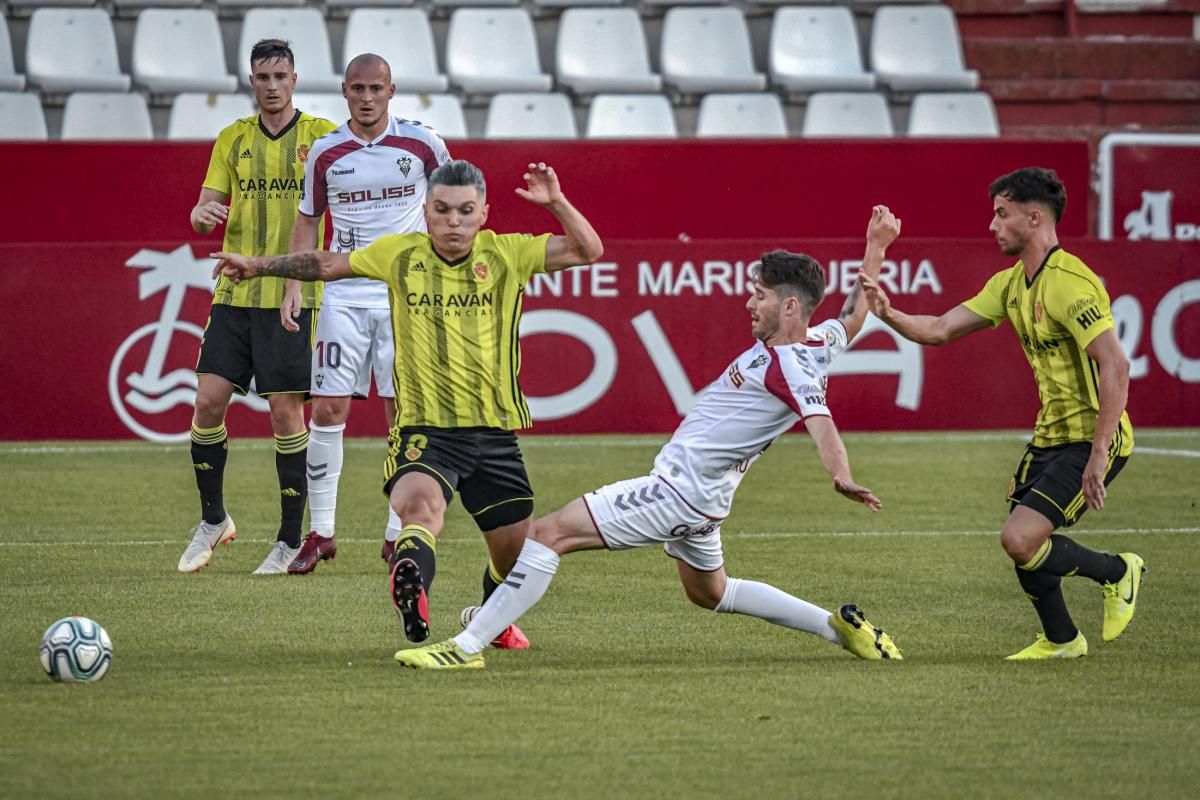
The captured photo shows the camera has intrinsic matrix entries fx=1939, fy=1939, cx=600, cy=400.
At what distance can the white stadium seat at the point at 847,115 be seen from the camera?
1647cm

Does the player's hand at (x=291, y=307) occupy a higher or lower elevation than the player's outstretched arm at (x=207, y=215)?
lower

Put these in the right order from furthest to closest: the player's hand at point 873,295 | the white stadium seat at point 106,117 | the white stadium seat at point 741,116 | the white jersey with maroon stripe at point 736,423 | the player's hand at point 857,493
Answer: the white stadium seat at point 741,116 < the white stadium seat at point 106,117 < the player's hand at point 873,295 < the white jersey with maroon stripe at point 736,423 < the player's hand at point 857,493

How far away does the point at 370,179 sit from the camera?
26.8 feet

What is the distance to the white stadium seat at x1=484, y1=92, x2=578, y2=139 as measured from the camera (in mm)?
15906

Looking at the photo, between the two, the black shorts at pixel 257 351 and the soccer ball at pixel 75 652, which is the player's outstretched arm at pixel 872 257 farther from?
the black shorts at pixel 257 351

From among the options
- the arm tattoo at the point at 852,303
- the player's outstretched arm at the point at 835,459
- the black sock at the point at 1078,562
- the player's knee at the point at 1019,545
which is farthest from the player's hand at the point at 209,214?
the black sock at the point at 1078,562

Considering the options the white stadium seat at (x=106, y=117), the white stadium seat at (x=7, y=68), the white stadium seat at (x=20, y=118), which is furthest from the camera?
the white stadium seat at (x=7, y=68)

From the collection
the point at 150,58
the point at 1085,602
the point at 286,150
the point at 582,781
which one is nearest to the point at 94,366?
the point at 150,58

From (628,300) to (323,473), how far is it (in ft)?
19.0

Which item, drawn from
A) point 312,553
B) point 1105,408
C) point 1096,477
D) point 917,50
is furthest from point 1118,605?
point 917,50

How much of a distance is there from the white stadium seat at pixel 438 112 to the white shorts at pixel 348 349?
7.29m

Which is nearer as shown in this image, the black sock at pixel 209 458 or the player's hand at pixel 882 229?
the player's hand at pixel 882 229

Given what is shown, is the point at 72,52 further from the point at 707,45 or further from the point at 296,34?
the point at 707,45

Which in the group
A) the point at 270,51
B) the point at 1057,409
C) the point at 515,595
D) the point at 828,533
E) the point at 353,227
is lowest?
the point at 828,533
